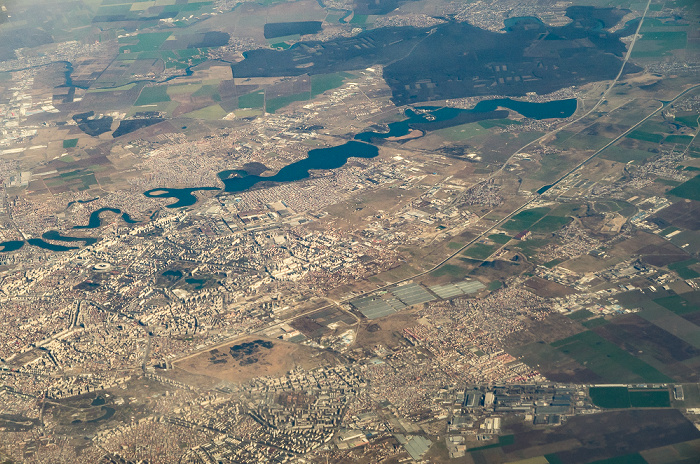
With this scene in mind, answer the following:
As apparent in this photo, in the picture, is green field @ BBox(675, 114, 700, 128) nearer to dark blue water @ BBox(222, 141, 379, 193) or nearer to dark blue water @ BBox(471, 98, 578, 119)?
dark blue water @ BBox(471, 98, 578, 119)

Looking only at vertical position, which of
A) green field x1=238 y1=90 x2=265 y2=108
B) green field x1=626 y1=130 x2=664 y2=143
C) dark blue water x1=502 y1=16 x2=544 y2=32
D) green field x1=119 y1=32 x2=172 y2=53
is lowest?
green field x1=626 y1=130 x2=664 y2=143

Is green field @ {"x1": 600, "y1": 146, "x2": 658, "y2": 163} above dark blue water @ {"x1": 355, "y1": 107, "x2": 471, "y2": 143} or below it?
below

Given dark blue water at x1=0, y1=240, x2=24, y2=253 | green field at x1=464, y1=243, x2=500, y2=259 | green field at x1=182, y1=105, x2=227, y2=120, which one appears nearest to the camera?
green field at x1=464, y1=243, x2=500, y2=259

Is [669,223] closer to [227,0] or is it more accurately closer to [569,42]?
[569,42]

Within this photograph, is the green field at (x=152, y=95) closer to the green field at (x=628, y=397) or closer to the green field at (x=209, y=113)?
the green field at (x=209, y=113)

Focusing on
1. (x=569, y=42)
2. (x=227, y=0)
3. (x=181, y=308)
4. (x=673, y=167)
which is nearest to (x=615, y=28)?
(x=569, y=42)

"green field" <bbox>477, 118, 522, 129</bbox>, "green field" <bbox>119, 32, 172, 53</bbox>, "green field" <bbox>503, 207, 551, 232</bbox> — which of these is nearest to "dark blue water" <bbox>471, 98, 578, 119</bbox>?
"green field" <bbox>477, 118, 522, 129</bbox>

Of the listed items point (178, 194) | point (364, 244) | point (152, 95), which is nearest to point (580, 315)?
point (364, 244)
